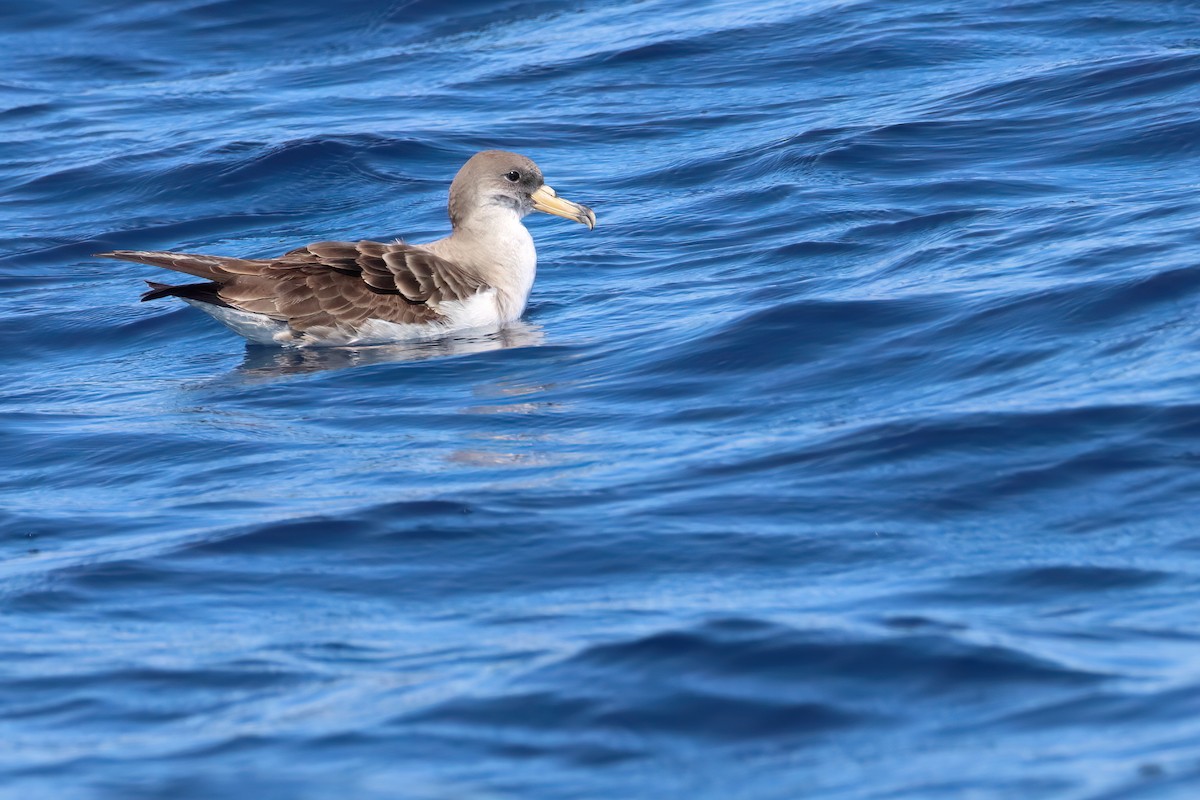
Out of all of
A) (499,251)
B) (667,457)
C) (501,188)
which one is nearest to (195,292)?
(499,251)

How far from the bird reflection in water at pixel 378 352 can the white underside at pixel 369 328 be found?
0.04 meters

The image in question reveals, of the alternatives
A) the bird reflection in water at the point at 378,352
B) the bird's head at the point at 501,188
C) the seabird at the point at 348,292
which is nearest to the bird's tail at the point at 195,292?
the seabird at the point at 348,292

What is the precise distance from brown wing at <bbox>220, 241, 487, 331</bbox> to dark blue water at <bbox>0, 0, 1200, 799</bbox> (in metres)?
0.37

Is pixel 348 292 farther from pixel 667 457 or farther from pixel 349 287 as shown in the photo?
pixel 667 457

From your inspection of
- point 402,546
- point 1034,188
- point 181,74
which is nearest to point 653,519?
point 402,546

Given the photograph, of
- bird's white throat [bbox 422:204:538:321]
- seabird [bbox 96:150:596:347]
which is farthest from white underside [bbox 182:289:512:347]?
bird's white throat [bbox 422:204:538:321]

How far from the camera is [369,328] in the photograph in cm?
939

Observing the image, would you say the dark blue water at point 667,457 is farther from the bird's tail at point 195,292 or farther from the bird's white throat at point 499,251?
the bird's tail at point 195,292

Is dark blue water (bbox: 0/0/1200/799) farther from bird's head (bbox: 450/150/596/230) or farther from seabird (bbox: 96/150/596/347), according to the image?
bird's head (bbox: 450/150/596/230)

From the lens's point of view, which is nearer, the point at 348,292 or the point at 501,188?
the point at 348,292

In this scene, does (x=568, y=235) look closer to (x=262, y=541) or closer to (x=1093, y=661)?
(x=262, y=541)

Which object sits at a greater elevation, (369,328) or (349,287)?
(349,287)

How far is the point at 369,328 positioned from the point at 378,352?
263 millimetres

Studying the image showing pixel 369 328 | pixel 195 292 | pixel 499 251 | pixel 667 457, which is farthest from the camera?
pixel 499 251
